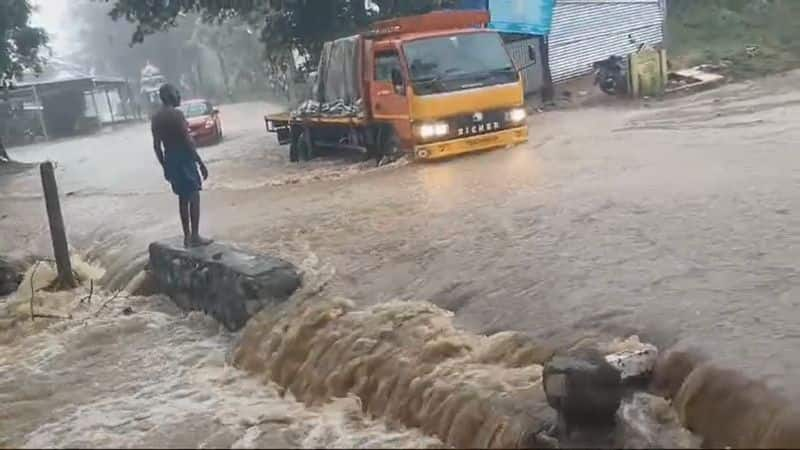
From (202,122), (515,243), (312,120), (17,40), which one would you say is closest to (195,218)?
(515,243)

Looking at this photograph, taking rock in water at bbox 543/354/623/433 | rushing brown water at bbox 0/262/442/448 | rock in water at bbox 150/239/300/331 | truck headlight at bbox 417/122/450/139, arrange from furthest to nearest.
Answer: truck headlight at bbox 417/122/450/139, rock in water at bbox 150/239/300/331, rushing brown water at bbox 0/262/442/448, rock in water at bbox 543/354/623/433

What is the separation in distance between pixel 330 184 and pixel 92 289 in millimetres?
5089

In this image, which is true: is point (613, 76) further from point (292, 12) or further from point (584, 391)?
point (584, 391)

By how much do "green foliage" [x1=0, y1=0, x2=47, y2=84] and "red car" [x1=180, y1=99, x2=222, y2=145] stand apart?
17.7 ft

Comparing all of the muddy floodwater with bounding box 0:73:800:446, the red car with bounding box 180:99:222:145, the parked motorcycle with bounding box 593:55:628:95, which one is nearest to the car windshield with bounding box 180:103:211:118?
the red car with bounding box 180:99:222:145

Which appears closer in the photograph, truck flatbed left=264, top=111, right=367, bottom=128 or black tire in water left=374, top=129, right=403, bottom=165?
black tire in water left=374, top=129, right=403, bottom=165

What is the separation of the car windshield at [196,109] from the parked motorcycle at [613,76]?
1184 cm

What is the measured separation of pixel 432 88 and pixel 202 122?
14.8 meters

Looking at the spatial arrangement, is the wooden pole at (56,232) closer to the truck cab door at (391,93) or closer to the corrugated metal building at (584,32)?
the truck cab door at (391,93)

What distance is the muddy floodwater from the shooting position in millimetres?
6230

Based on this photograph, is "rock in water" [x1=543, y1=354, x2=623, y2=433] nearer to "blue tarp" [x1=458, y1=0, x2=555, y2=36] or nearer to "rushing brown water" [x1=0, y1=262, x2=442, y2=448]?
"rushing brown water" [x1=0, y1=262, x2=442, y2=448]

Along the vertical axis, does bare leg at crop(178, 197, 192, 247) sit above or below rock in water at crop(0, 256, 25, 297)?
above

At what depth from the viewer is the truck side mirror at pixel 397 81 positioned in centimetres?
1431

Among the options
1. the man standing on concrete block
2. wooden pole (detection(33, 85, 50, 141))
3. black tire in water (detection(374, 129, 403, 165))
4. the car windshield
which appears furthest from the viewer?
wooden pole (detection(33, 85, 50, 141))
